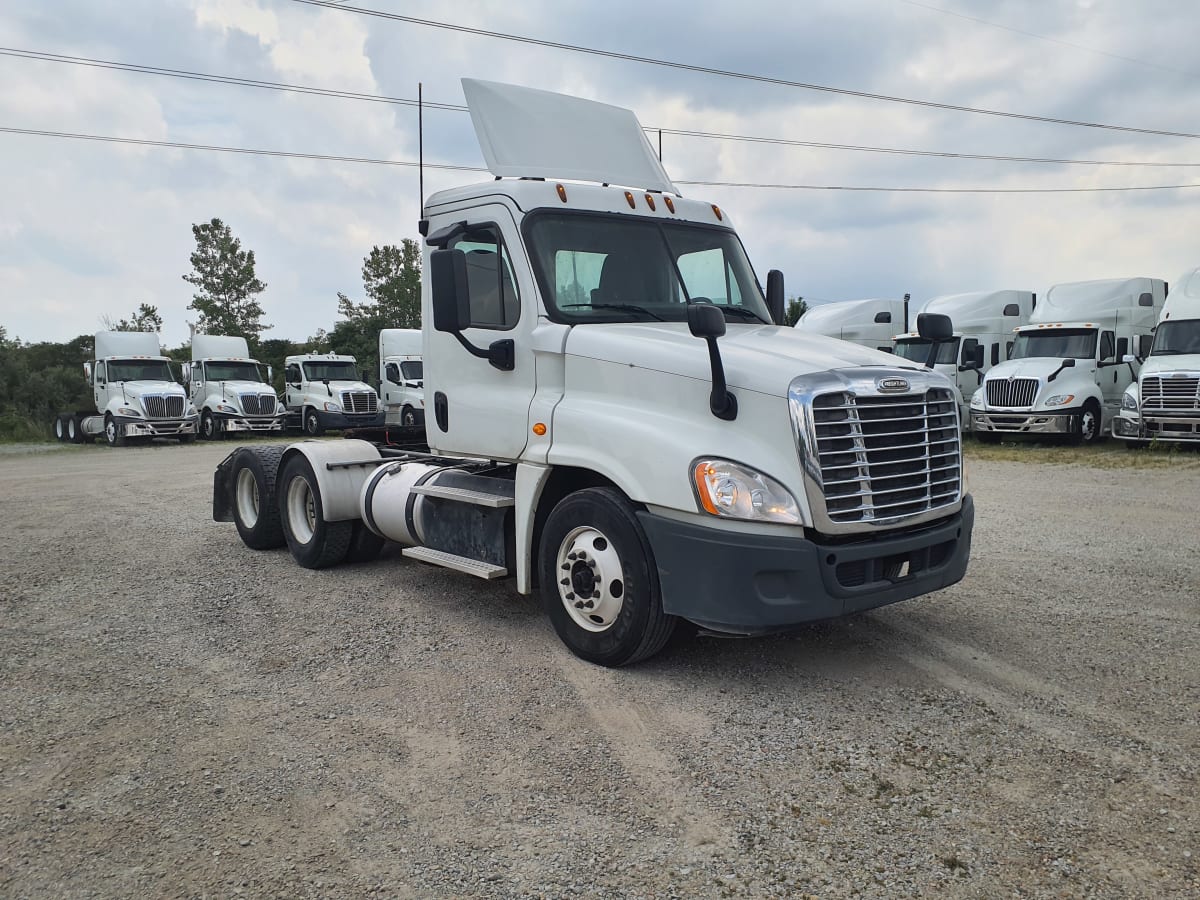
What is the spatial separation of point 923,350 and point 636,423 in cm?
2010

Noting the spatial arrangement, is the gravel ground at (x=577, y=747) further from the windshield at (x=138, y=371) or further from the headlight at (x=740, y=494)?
the windshield at (x=138, y=371)

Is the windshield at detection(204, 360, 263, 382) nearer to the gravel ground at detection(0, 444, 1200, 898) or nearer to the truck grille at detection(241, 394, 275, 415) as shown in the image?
the truck grille at detection(241, 394, 275, 415)

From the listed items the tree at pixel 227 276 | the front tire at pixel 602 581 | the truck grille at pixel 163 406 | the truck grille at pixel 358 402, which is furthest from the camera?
the tree at pixel 227 276

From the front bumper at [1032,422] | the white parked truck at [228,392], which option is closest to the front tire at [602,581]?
the front bumper at [1032,422]

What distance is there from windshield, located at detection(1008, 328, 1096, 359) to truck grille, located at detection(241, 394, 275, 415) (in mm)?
20838

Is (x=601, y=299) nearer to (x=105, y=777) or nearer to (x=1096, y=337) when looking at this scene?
(x=105, y=777)

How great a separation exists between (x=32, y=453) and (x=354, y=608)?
2170 cm

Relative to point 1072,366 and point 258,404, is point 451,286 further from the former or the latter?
point 258,404

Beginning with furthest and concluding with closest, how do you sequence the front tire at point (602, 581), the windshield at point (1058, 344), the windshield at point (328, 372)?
the windshield at point (328, 372) < the windshield at point (1058, 344) < the front tire at point (602, 581)

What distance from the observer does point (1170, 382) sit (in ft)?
54.2

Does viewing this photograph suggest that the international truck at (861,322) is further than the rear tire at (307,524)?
Yes

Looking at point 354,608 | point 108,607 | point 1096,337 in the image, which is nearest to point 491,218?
point 354,608

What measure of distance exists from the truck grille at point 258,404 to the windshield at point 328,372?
1.72 meters

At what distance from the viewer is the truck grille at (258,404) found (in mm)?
27755
